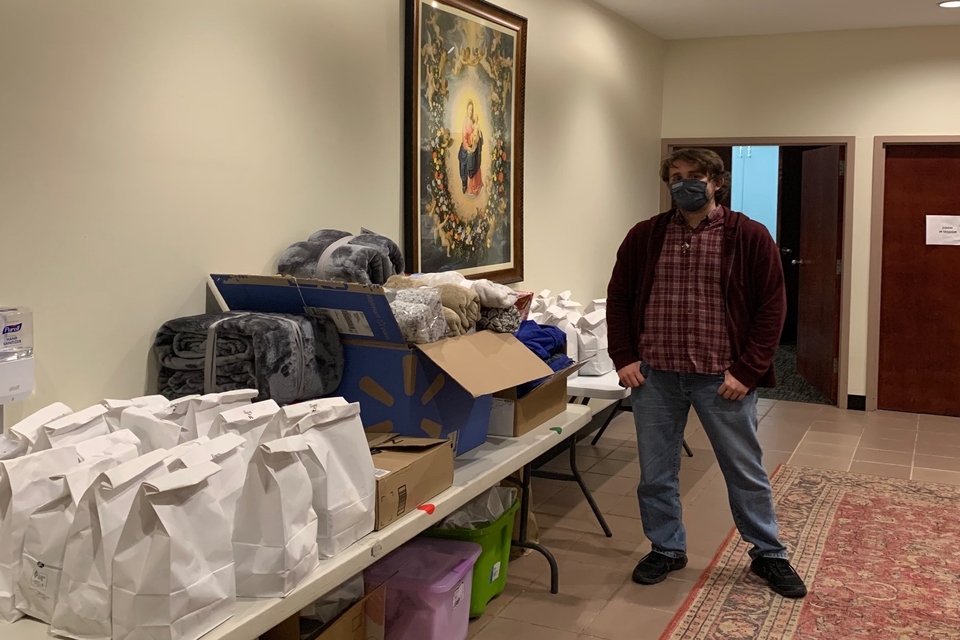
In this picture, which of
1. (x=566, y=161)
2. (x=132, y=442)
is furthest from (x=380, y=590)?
(x=566, y=161)

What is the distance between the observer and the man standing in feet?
9.18

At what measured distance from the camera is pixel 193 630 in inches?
57.2

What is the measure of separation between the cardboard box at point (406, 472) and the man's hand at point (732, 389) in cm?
101

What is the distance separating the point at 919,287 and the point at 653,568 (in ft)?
12.8

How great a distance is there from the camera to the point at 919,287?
235 inches

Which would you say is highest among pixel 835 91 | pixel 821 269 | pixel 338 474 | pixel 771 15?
pixel 771 15

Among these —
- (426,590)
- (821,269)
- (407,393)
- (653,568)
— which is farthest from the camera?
(821,269)

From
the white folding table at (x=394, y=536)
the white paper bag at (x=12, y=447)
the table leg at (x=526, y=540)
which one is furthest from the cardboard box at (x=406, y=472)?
the table leg at (x=526, y=540)

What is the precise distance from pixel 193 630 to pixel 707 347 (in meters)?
1.87

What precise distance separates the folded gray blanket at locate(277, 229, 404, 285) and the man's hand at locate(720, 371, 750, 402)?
1.08 metres

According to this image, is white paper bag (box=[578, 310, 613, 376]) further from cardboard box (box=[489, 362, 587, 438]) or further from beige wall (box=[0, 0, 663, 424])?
beige wall (box=[0, 0, 663, 424])

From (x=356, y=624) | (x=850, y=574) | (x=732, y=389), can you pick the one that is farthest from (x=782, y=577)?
(x=356, y=624)

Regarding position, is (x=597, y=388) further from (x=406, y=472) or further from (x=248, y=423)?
(x=248, y=423)

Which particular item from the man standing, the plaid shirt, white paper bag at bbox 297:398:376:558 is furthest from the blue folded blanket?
white paper bag at bbox 297:398:376:558
